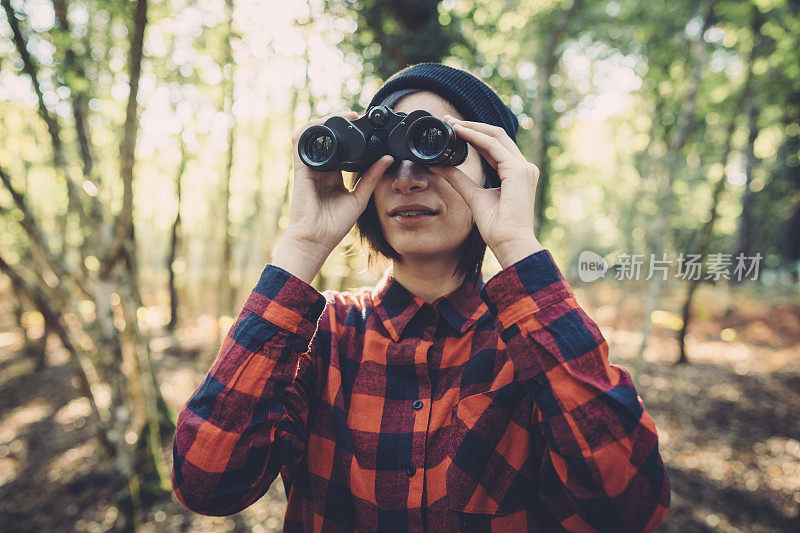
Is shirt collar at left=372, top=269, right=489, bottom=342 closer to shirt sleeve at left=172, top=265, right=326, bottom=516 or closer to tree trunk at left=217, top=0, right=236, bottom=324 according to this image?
shirt sleeve at left=172, top=265, right=326, bottom=516

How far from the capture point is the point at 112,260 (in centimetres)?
273

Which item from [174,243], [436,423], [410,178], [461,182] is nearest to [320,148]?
[410,178]

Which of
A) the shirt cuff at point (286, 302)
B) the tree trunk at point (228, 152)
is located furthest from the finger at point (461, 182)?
the tree trunk at point (228, 152)

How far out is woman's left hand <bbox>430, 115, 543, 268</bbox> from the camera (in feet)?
3.38

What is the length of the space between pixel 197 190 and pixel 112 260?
14.6m

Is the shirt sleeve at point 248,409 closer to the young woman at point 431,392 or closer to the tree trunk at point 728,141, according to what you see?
the young woman at point 431,392

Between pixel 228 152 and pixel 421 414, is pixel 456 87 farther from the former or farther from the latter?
pixel 228 152

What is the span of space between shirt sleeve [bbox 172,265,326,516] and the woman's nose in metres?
0.44

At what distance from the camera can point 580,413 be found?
87 centimetres

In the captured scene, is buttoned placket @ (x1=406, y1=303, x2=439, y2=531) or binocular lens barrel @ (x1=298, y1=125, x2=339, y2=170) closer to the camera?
buttoned placket @ (x1=406, y1=303, x2=439, y2=531)

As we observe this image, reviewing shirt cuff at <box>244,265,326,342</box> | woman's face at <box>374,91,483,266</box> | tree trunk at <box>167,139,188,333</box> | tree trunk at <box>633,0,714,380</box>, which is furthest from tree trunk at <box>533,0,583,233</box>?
tree trunk at <box>167,139,188,333</box>

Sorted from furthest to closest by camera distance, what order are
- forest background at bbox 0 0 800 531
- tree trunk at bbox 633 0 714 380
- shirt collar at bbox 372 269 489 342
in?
1. tree trunk at bbox 633 0 714 380
2. forest background at bbox 0 0 800 531
3. shirt collar at bbox 372 269 489 342

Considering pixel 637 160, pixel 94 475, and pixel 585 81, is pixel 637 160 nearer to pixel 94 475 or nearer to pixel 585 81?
pixel 585 81

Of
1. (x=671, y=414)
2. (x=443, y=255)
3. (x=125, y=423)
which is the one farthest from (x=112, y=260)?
(x=671, y=414)
